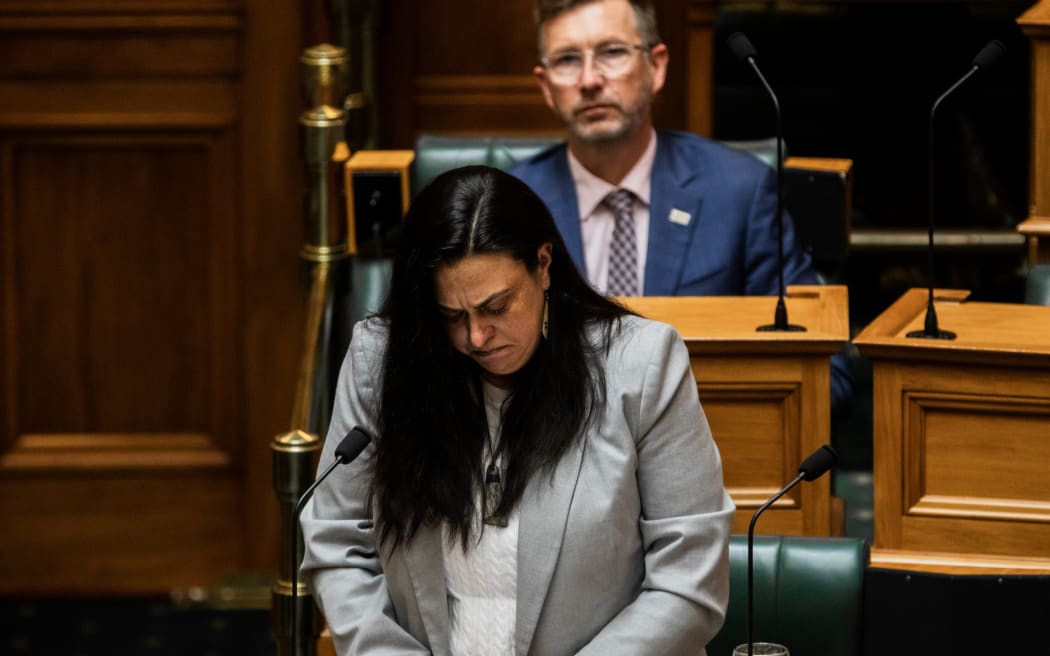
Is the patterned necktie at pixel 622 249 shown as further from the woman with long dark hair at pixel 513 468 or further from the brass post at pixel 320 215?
the woman with long dark hair at pixel 513 468

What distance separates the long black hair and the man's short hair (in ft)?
4.16

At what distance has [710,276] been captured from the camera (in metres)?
3.38

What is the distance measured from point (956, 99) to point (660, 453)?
2.71m

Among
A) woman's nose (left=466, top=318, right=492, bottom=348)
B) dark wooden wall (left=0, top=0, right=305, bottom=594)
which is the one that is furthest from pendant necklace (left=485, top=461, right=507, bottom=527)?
dark wooden wall (left=0, top=0, right=305, bottom=594)

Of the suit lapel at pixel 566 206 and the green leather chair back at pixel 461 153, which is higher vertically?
the green leather chair back at pixel 461 153

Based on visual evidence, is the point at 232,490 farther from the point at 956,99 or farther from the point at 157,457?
the point at 956,99

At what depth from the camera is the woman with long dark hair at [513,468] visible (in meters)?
2.21

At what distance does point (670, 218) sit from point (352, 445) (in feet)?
4.52

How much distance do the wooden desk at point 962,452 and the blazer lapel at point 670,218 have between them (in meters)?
0.76

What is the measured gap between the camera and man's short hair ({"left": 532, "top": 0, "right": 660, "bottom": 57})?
349 centimetres

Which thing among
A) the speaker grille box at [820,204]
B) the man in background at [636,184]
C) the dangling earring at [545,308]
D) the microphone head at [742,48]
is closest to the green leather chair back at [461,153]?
the man in background at [636,184]

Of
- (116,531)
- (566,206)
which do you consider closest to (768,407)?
(566,206)

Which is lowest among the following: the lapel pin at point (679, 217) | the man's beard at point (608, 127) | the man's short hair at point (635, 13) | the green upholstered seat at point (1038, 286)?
the green upholstered seat at point (1038, 286)

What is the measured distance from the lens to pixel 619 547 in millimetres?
2223
